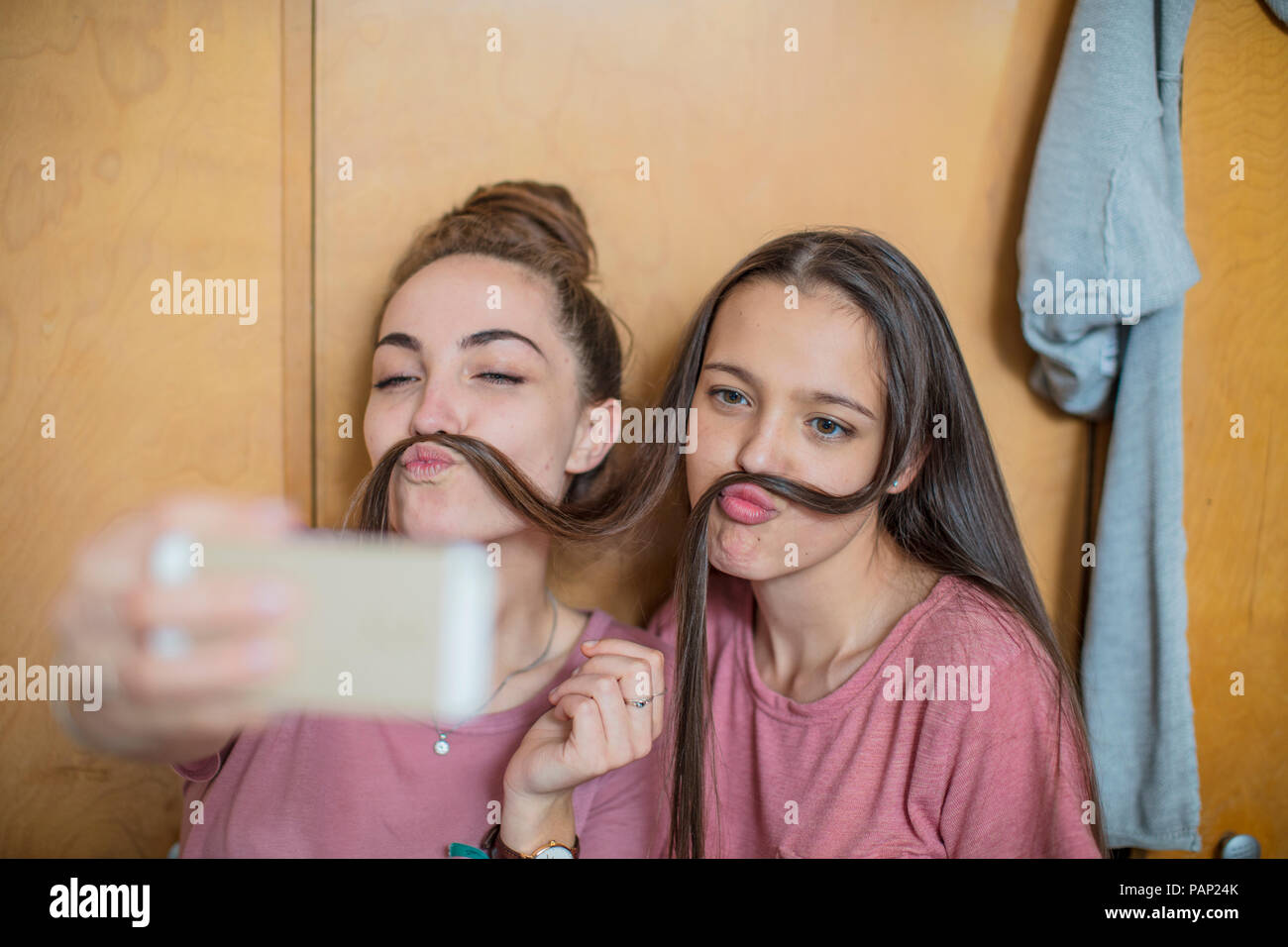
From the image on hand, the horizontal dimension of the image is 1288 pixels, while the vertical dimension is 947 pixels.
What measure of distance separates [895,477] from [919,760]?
0.23m

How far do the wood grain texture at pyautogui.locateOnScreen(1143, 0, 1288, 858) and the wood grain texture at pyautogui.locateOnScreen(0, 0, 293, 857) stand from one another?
2.70ft

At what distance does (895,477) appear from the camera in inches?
29.1

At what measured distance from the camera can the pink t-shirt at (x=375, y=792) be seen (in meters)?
0.74

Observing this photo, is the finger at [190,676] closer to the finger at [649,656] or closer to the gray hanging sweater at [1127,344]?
the finger at [649,656]

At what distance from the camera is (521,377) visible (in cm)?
75

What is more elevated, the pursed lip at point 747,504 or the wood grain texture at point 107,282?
the wood grain texture at point 107,282

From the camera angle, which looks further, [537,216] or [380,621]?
[537,216]

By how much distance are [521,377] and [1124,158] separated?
0.54m

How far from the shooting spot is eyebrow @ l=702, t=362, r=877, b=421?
0.70 meters

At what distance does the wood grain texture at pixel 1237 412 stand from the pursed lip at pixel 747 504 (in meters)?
0.41

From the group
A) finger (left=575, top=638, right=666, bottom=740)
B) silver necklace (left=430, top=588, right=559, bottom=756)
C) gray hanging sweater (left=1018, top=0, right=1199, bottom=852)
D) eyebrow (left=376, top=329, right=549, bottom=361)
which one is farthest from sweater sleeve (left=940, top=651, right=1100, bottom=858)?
eyebrow (left=376, top=329, right=549, bottom=361)

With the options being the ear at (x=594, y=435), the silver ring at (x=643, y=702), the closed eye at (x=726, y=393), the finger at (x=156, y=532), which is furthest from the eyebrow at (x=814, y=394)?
the finger at (x=156, y=532)

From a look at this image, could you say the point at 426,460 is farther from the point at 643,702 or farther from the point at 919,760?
the point at 919,760

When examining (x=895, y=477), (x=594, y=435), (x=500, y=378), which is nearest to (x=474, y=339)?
(x=500, y=378)
